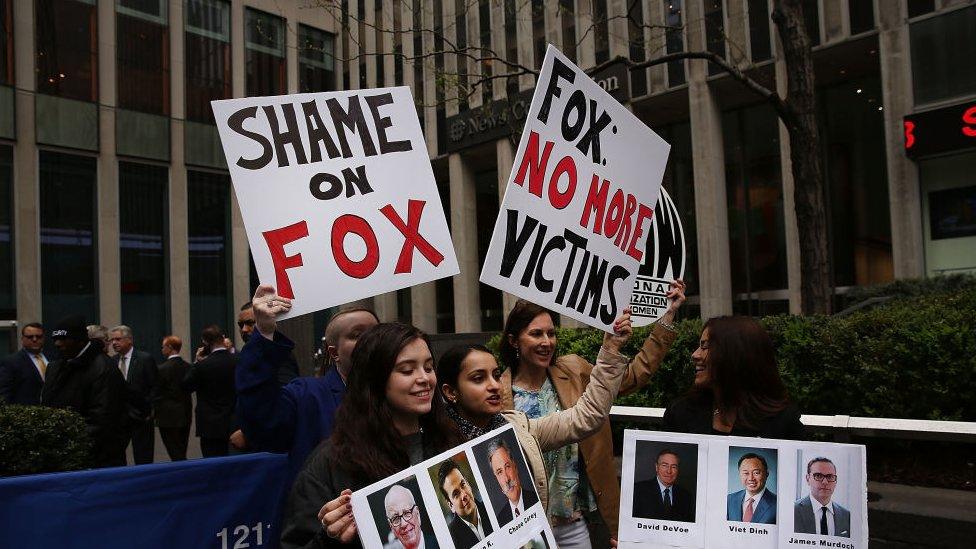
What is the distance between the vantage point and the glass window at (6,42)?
2005cm

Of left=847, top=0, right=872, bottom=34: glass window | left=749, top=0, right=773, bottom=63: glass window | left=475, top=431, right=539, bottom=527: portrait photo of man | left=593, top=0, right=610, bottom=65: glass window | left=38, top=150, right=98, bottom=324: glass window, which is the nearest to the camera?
left=475, top=431, right=539, bottom=527: portrait photo of man

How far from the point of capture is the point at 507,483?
224 centimetres

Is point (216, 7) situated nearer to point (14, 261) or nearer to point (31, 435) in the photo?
point (14, 261)

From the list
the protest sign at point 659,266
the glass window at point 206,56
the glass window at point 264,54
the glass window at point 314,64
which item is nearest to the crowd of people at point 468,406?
the protest sign at point 659,266

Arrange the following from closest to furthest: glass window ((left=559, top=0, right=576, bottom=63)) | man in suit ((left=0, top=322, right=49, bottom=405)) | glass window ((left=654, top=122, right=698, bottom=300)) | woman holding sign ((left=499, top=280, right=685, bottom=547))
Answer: woman holding sign ((left=499, top=280, right=685, bottom=547)) < man in suit ((left=0, top=322, right=49, bottom=405)) < glass window ((left=654, top=122, right=698, bottom=300)) < glass window ((left=559, top=0, right=576, bottom=63))

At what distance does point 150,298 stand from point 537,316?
2153cm

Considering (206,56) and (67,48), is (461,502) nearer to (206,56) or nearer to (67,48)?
(67,48)

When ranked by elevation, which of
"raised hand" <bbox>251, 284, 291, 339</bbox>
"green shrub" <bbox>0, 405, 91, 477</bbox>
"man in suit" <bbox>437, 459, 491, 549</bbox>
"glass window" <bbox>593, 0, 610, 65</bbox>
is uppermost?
"glass window" <bbox>593, 0, 610, 65</bbox>

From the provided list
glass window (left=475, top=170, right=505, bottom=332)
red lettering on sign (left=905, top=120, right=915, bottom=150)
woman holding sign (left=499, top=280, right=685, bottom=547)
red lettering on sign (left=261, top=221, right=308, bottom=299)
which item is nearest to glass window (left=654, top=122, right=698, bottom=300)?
red lettering on sign (left=905, top=120, right=915, bottom=150)

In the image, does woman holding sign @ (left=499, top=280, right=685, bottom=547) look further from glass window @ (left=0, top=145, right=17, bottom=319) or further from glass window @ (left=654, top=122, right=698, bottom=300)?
glass window @ (left=0, top=145, right=17, bottom=319)

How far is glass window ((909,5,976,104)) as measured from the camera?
16.5 meters

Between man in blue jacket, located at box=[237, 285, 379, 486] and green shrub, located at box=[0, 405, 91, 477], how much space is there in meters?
2.43

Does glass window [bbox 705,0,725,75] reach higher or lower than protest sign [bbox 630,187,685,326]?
higher

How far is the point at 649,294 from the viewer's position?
4941 mm
